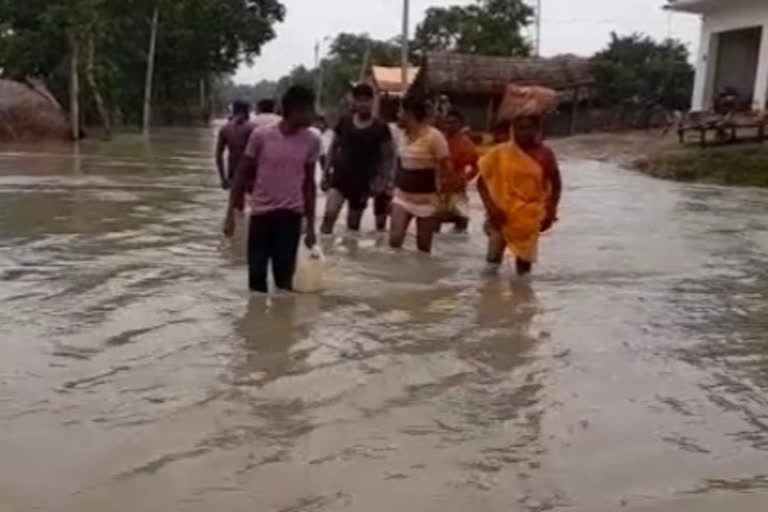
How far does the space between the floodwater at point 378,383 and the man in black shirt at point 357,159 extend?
1.81 ft

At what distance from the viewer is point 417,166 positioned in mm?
10297

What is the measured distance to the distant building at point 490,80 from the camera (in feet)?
119

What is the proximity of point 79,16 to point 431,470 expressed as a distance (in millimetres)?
31996

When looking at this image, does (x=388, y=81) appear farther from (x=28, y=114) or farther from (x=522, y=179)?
(x=522, y=179)

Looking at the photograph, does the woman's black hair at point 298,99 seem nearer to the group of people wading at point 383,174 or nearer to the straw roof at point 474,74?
the group of people wading at point 383,174

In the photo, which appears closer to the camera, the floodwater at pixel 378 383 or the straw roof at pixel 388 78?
the floodwater at pixel 378 383

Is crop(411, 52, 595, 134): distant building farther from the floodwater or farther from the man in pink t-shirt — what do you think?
the man in pink t-shirt

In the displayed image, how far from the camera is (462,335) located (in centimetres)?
717

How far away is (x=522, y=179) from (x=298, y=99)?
6.90 ft

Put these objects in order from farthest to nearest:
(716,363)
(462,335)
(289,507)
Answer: (462,335)
(716,363)
(289,507)

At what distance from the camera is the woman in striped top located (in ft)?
33.7

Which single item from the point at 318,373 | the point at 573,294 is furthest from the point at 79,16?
the point at 318,373

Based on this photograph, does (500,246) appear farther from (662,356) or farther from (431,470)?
(431,470)

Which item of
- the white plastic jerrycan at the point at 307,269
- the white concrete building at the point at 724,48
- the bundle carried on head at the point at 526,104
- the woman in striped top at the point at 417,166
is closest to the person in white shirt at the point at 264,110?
the woman in striped top at the point at 417,166
